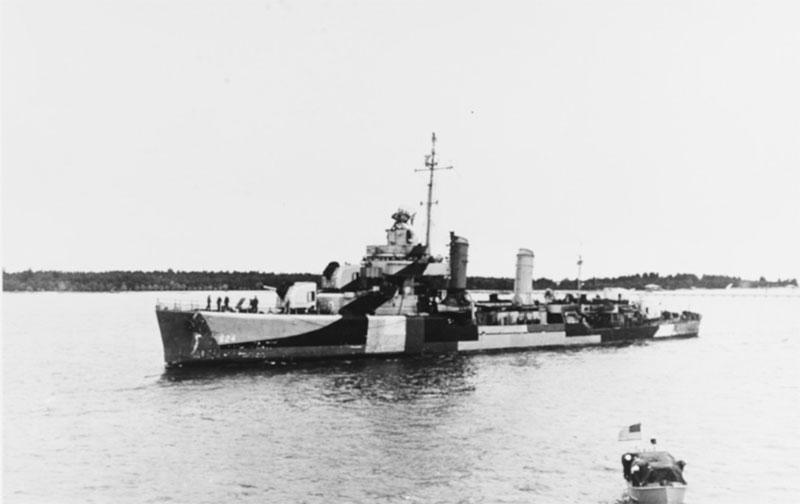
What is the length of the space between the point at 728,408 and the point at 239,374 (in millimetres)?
16256

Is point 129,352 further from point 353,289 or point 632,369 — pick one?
point 632,369

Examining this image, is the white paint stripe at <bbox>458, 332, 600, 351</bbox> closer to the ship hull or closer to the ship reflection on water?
the ship hull

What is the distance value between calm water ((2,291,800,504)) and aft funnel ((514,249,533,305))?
8807 millimetres

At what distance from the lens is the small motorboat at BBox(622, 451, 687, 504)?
11734mm

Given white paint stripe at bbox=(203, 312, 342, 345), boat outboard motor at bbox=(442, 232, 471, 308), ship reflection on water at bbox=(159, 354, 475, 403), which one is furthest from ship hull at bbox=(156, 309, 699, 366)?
boat outboard motor at bbox=(442, 232, 471, 308)

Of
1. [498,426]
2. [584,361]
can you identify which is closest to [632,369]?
[584,361]

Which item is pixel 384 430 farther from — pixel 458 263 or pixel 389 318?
pixel 458 263

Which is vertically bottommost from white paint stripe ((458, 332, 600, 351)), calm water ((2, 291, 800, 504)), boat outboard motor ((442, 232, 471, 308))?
calm water ((2, 291, 800, 504))

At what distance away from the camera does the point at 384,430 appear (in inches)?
666

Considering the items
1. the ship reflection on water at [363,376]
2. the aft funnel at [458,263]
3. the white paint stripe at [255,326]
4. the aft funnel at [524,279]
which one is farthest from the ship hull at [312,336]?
the aft funnel at [524,279]

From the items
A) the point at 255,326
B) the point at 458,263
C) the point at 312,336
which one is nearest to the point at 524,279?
the point at 458,263

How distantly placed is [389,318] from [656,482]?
18.2 meters

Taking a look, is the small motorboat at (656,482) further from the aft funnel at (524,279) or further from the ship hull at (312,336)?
the aft funnel at (524,279)

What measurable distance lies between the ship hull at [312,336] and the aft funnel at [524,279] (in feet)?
10.4
